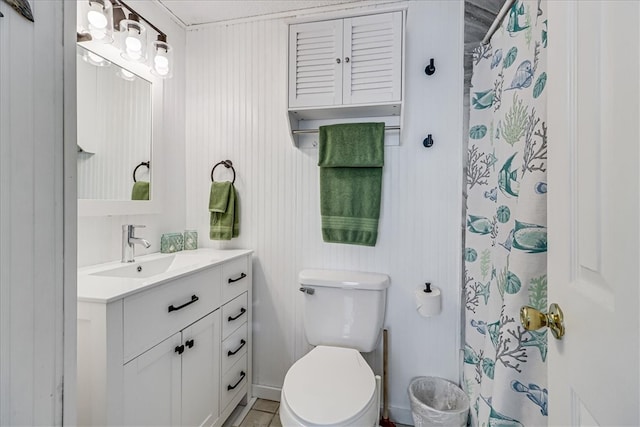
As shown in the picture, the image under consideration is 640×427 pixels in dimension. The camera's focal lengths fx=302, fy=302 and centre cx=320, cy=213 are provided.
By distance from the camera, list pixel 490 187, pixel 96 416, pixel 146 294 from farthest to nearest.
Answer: pixel 490 187 → pixel 146 294 → pixel 96 416

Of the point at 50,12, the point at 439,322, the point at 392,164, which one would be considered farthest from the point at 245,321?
the point at 50,12

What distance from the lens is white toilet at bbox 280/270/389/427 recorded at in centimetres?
109

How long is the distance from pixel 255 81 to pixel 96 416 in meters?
1.77

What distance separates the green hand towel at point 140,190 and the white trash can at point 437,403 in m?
1.79

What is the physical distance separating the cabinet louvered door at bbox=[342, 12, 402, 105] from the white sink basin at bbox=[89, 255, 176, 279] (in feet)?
4.24

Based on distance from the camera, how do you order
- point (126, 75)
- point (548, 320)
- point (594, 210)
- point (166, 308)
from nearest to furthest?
1. point (594, 210)
2. point (548, 320)
3. point (166, 308)
4. point (126, 75)

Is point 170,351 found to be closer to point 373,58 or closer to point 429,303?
point 429,303

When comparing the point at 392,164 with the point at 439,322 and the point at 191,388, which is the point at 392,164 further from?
the point at 191,388

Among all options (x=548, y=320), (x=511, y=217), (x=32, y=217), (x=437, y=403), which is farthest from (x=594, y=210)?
(x=437, y=403)

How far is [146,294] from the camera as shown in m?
1.07

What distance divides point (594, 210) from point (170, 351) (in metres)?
1.37

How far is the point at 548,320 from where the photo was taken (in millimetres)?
572

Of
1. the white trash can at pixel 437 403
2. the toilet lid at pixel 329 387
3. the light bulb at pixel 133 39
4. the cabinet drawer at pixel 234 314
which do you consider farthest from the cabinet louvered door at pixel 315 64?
the white trash can at pixel 437 403

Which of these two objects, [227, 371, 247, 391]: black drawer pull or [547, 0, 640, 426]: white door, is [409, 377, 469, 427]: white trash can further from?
[547, 0, 640, 426]: white door
